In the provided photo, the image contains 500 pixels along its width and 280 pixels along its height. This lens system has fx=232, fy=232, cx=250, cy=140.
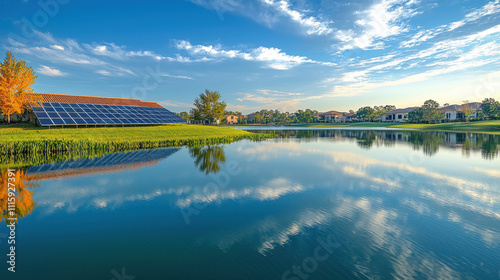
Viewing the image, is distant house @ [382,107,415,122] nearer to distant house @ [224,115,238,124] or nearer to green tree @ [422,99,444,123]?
green tree @ [422,99,444,123]

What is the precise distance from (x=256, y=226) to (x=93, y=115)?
4301 centimetres

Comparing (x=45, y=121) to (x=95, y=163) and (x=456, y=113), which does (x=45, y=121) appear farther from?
(x=456, y=113)

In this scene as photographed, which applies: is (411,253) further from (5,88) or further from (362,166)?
(5,88)

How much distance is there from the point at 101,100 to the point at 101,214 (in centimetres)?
5476

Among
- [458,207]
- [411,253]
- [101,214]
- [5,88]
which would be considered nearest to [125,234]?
[101,214]

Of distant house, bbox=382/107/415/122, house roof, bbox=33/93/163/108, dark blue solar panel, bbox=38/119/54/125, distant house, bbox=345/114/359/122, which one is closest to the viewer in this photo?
dark blue solar panel, bbox=38/119/54/125

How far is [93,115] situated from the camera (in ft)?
133

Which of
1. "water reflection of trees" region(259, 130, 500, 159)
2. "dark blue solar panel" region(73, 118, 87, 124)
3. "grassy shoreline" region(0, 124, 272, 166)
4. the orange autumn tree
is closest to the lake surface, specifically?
→ "grassy shoreline" region(0, 124, 272, 166)

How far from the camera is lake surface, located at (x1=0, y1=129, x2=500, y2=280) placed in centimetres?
604

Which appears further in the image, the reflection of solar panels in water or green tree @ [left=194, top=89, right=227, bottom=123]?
green tree @ [left=194, top=89, right=227, bottom=123]

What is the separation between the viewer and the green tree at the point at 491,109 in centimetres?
8229

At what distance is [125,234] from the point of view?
7828 mm

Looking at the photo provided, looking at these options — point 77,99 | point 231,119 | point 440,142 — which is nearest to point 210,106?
point 77,99

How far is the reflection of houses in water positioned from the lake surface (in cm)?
39
